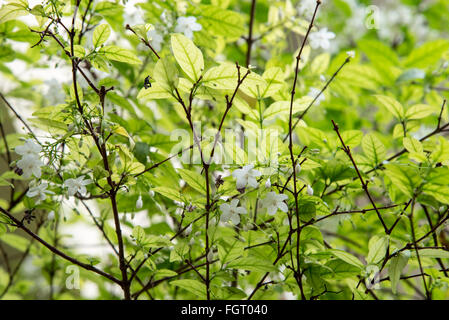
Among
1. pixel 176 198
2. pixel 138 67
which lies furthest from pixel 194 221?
pixel 138 67

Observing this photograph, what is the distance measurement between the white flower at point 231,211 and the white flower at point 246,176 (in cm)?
3

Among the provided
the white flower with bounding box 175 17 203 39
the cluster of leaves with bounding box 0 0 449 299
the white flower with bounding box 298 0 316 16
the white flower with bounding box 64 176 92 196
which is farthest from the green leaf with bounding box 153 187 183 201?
the white flower with bounding box 298 0 316 16

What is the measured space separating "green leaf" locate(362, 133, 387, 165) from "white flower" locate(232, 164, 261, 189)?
27 centimetres

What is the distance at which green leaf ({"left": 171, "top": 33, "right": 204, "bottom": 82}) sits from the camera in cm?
56

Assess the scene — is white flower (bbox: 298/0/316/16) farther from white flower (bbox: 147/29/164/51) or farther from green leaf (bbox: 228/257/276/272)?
green leaf (bbox: 228/257/276/272)

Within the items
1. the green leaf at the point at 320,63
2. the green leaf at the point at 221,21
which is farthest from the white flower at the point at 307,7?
the green leaf at the point at 221,21

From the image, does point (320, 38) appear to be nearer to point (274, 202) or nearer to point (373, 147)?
point (373, 147)

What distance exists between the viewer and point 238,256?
64 cm

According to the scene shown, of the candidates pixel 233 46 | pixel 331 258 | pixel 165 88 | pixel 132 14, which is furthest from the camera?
pixel 233 46

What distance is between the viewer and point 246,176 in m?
0.56

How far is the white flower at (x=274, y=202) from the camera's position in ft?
1.86

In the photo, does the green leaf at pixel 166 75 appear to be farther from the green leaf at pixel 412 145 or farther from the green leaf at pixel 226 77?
the green leaf at pixel 412 145
